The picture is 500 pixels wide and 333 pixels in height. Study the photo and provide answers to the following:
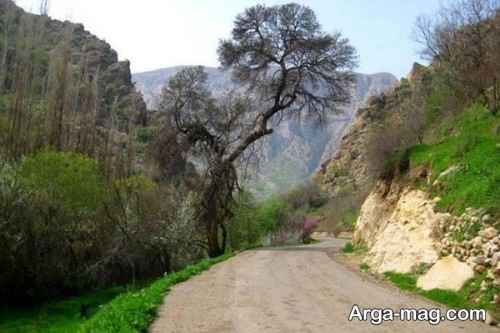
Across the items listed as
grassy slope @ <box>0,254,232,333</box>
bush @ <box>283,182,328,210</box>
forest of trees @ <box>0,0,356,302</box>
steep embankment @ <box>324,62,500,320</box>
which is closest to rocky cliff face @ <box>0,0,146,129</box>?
forest of trees @ <box>0,0,356,302</box>

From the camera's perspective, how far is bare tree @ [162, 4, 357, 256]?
88.7ft

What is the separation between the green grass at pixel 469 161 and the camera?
504 inches

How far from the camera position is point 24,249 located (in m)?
20.7

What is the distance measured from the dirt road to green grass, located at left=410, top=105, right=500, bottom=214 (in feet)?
10.4

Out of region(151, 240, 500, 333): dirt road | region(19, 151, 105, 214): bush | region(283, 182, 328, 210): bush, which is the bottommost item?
region(283, 182, 328, 210): bush

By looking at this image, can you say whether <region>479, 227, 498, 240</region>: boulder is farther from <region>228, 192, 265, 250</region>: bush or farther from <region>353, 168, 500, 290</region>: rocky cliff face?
<region>228, 192, 265, 250</region>: bush

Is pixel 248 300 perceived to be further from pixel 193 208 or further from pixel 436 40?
pixel 436 40

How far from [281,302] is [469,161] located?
26.2 ft

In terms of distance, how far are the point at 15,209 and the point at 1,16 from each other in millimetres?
38538

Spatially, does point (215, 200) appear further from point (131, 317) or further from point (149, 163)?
point (131, 317)

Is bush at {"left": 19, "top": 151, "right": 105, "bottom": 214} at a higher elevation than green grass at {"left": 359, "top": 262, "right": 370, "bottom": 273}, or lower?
higher

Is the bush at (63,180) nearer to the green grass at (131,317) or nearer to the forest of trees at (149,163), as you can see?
the forest of trees at (149,163)

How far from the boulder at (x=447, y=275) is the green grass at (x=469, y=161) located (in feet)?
4.98

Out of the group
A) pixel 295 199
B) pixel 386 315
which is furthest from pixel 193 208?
pixel 295 199
